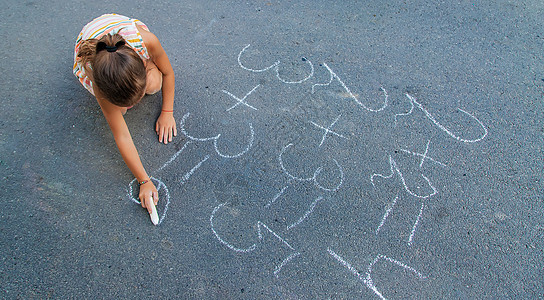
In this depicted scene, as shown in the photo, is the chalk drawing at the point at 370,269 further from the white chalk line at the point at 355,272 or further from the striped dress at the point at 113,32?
the striped dress at the point at 113,32

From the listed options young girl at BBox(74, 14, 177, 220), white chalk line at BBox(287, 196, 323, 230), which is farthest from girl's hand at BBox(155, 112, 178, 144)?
white chalk line at BBox(287, 196, 323, 230)

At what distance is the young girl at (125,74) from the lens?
1.66 metres

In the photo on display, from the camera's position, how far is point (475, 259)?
6.33 feet

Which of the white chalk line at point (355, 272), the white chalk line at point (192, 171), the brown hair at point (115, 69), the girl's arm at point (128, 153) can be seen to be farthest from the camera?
the white chalk line at point (192, 171)

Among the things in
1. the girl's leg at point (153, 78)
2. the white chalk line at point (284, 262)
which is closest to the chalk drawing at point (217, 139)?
the girl's leg at point (153, 78)

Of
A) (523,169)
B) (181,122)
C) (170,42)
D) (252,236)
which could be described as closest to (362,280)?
(252,236)

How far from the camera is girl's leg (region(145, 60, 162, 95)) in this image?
7.59 ft

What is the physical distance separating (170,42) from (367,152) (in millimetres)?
1975

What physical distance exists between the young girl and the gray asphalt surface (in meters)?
0.14

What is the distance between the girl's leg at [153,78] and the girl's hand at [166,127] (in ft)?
0.70

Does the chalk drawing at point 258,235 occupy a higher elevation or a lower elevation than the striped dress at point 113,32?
lower

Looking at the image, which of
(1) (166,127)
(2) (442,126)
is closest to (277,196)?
(1) (166,127)

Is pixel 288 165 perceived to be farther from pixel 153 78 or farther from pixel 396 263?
pixel 153 78

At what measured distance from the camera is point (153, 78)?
93.4 inches
